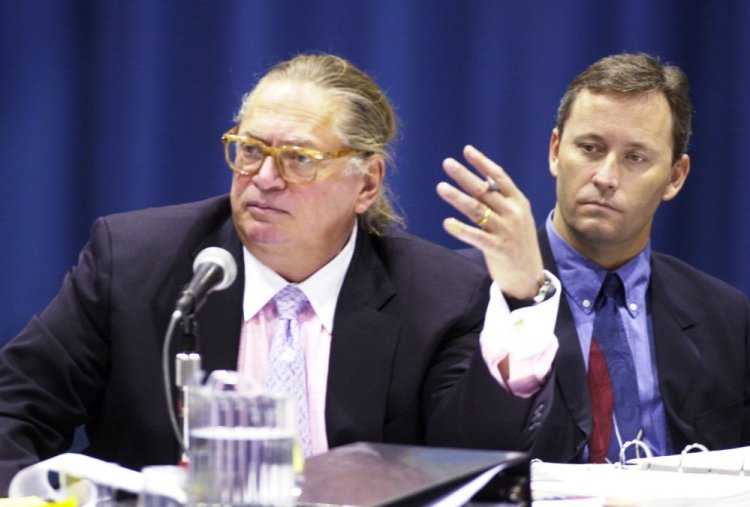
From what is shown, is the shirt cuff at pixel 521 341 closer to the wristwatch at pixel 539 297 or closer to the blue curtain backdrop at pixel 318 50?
the wristwatch at pixel 539 297

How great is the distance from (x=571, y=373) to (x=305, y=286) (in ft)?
1.94

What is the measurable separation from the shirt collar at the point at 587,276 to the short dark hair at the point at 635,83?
0.94 ft

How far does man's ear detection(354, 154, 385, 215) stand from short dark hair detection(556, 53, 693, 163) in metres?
0.59

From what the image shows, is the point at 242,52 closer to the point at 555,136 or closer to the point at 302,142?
the point at 555,136

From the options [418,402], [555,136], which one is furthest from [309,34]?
[418,402]

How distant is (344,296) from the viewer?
7.57 ft

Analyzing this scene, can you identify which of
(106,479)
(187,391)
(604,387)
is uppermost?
(187,391)

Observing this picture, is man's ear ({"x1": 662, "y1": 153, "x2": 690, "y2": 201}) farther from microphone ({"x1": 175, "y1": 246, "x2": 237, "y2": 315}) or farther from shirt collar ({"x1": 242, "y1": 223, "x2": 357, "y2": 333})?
microphone ({"x1": 175, "y1": 246, "x2": 237, "y2": 315})

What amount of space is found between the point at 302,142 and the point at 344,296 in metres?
0.29

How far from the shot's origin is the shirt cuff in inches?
78.4

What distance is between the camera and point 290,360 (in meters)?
2.21

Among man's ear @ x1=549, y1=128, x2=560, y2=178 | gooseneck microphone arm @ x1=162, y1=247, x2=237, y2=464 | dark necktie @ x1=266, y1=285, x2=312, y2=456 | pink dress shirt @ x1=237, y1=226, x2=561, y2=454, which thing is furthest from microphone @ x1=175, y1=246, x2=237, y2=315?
man's ear @ x1=549, y1=128, x2=560, y2=178

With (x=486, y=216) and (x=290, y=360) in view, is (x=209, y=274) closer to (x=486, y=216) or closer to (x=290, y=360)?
(x=486, y=216)

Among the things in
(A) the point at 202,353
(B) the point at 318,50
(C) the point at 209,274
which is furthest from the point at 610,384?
(B) the point at 318,50
